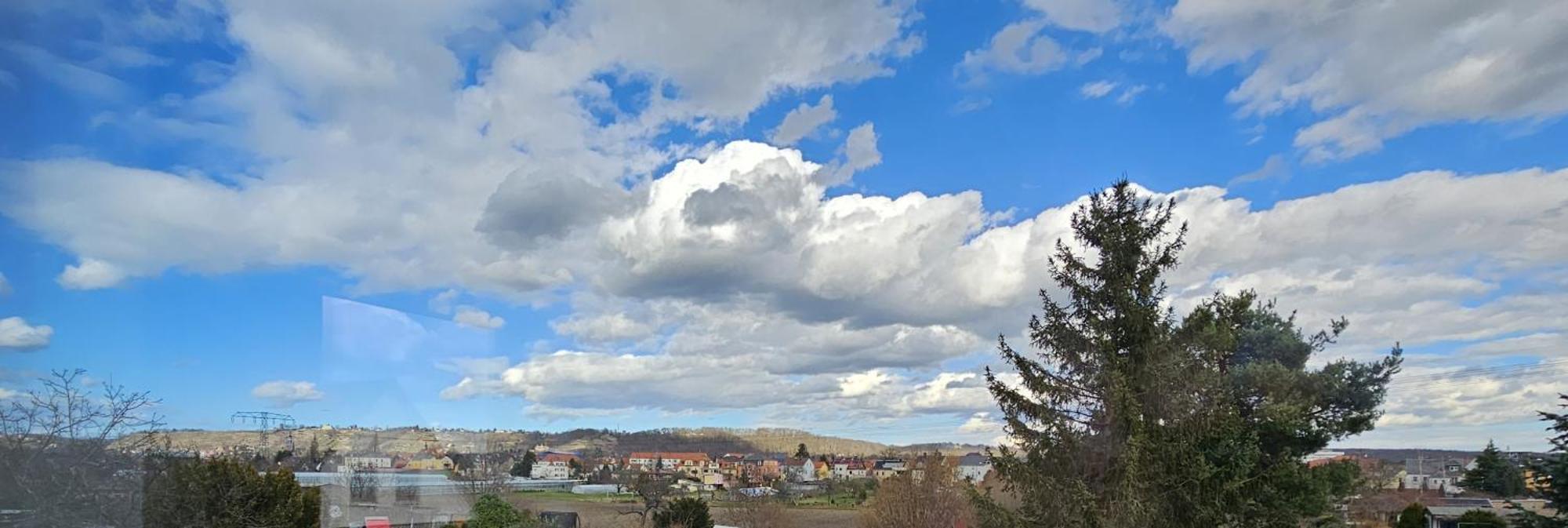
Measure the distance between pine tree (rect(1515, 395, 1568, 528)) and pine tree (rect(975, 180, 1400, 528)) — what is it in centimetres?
213

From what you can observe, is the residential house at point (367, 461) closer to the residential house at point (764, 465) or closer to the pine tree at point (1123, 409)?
the pine tree at point (1123, 409)

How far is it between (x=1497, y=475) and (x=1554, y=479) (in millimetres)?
4926

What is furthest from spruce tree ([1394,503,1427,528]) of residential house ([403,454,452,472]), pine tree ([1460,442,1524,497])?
residential house ([403,454,452,472])

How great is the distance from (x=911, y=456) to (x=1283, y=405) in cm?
1282

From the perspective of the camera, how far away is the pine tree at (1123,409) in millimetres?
9078

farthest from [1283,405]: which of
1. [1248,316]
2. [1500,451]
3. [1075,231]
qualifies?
[1500,451]

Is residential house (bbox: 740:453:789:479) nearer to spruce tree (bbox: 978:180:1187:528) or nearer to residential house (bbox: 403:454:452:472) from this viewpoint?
residential house (bbox: 403:454:452:472)

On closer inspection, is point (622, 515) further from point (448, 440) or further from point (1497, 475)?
point (1497, 475)

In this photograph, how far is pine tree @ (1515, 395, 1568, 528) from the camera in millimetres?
8898

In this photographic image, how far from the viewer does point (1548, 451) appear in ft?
30.9

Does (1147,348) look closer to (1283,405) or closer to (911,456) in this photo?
(1283,405)

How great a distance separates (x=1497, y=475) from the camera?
517 inches

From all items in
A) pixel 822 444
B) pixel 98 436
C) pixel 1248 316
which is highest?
pixel 1248 316

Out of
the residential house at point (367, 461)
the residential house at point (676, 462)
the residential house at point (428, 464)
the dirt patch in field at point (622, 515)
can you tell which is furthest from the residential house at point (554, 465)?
the residential house at point (367, 461)
